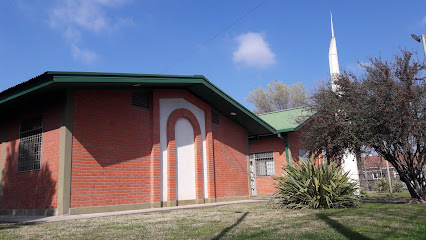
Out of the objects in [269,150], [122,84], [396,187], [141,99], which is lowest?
[396,187]

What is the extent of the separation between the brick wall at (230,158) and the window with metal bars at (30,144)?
7.23 metres

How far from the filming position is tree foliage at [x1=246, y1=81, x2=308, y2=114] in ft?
139

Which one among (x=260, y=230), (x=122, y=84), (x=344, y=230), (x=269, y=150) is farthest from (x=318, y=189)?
(x=269, y=150)

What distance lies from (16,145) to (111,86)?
13.2 ft

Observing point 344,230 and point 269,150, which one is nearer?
point 344,230

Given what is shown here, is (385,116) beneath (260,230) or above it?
above

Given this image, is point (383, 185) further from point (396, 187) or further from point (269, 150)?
point (269, 150)

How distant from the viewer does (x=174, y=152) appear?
13188 mm

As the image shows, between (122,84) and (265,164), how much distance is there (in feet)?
36.5

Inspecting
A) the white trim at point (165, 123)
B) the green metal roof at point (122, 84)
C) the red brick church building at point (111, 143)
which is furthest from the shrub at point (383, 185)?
the white trim at point (165, 123)

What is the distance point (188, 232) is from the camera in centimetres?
554

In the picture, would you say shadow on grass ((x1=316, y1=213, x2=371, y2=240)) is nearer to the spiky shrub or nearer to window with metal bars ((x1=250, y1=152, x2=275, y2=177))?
the spiky shrub

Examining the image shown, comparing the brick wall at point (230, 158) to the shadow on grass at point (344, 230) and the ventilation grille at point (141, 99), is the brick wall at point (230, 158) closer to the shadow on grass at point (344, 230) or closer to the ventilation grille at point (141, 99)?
the ventilation grille at point (141, 99)

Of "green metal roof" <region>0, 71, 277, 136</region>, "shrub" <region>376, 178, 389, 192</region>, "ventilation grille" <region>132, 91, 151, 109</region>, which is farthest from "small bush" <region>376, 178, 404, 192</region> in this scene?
"ventilation grille" <region>132, 91, 151, 109</region>
